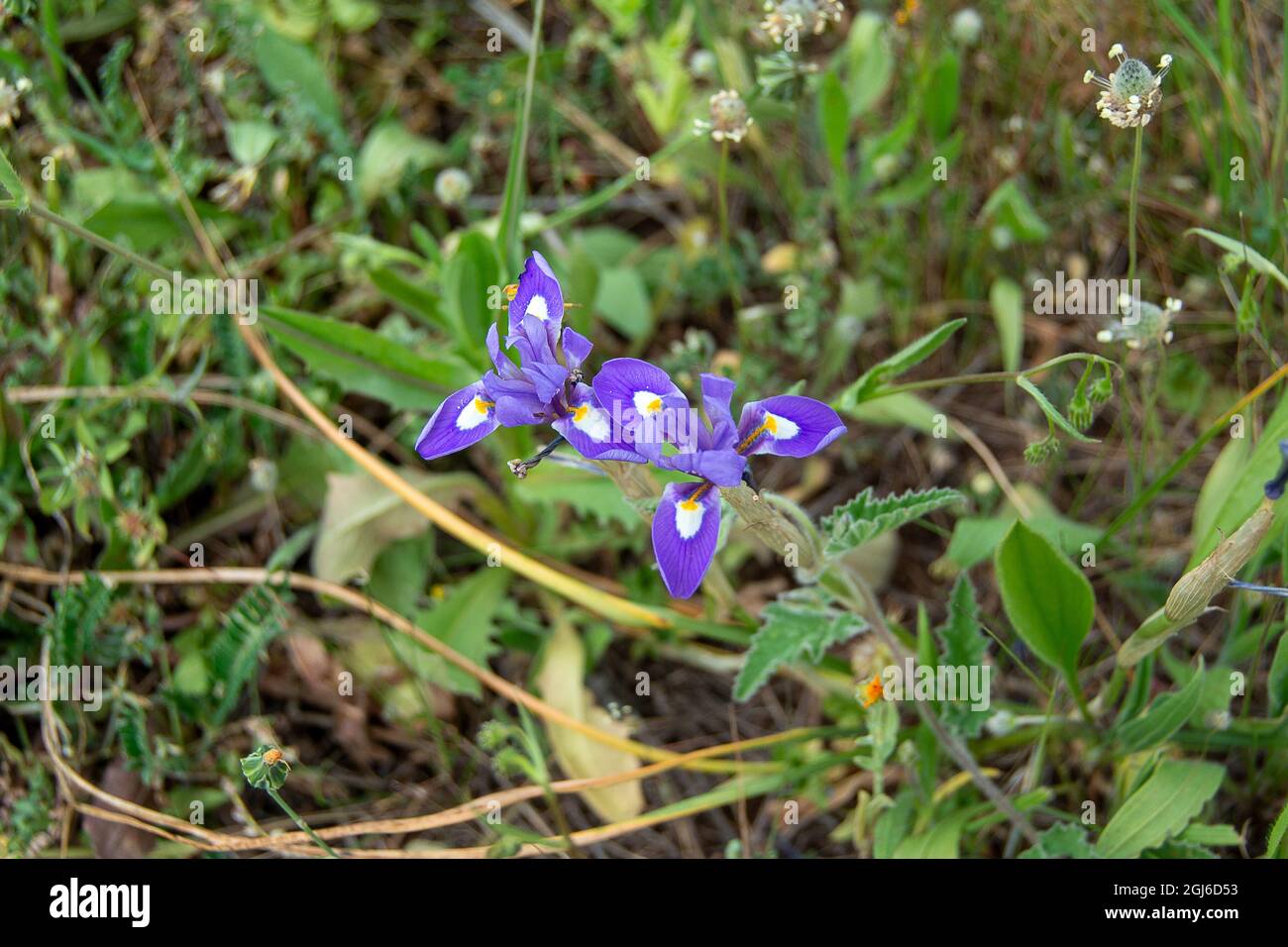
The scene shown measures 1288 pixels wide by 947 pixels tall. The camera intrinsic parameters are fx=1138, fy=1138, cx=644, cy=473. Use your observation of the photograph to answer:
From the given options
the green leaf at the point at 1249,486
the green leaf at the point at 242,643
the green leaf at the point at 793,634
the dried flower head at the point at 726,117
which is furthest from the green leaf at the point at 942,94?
the green leaf at the point at 242,643

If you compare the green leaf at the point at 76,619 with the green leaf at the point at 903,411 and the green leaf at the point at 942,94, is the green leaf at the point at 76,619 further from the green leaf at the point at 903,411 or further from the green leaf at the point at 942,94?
the green leaf at the point at 942,94

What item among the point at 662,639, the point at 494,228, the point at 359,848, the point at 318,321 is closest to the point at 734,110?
the point at 494,228

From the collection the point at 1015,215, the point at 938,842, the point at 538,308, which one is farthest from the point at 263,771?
the point at 1015,215

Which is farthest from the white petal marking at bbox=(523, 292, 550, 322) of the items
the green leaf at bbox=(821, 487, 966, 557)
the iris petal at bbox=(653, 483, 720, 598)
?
the green leaf at bbox=(821, 487, 966, 557)

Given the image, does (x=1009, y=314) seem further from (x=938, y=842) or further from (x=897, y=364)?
(x=938, y=842)

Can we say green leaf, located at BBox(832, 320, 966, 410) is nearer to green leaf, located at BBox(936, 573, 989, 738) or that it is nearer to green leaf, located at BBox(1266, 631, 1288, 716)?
green leaf, located at BBox(936, 573, 989, 738)
